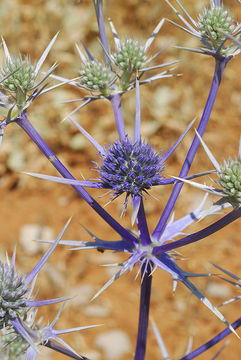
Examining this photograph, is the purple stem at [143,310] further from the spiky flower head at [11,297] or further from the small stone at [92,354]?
the small stone at [92,354]

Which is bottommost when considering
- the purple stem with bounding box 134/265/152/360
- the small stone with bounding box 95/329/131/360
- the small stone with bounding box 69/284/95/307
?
the small stone with bounding box 95/329/131/360

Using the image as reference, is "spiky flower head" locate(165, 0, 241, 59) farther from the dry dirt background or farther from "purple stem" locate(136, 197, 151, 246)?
the dry dirt background

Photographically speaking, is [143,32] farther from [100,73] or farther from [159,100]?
[100,73]

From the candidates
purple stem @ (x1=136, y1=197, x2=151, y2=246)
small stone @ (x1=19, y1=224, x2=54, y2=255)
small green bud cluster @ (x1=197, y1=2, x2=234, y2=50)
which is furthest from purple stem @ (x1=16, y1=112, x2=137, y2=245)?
small stone @ (x1=19, y1=224, x2=54, y2=255)

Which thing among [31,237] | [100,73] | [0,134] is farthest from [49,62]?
[0,134]

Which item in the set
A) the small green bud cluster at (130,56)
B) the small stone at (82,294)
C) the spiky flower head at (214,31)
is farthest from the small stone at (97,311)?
the spiky flower head at (214,31)
